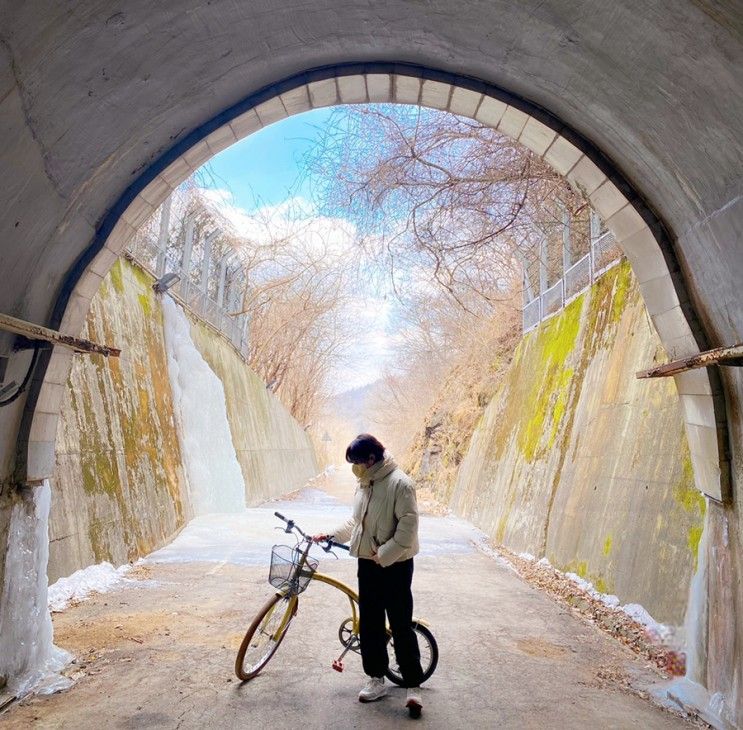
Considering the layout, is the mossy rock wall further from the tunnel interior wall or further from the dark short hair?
the tunnel interior wall

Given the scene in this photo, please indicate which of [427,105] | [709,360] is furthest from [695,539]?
[427,105]

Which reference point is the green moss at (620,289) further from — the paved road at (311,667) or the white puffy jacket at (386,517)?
the white puffy jacket at (386,517)

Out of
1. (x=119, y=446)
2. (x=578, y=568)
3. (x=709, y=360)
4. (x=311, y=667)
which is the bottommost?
(x=578, y=568)

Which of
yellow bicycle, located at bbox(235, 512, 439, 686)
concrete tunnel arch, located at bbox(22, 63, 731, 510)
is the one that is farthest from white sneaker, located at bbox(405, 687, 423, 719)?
concrete tunnel arch, located at bbox(22, 63, 731, 510)

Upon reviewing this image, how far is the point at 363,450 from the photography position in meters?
4.31

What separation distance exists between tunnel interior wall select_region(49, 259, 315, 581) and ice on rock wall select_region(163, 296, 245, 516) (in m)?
0.62

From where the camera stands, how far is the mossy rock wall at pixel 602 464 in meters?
5.80

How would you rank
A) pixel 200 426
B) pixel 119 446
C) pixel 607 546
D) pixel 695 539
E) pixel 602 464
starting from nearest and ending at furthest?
1. pixel 695 539
2. pixel 607 546
3. pixel 602 464
4. pixel 119 446
5. pixel 200 426

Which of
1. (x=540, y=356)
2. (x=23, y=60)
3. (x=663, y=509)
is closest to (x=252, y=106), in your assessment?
(x=23, y=60)

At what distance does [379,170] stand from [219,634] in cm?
593

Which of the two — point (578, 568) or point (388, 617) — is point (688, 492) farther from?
point (388, 617)

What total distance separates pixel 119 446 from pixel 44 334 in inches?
200

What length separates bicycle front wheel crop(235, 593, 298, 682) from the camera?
4473 mm

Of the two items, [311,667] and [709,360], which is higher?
[709,360]
